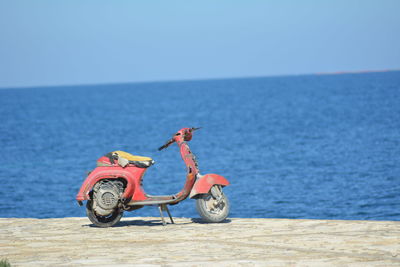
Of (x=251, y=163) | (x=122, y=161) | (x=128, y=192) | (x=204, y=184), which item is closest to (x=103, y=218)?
(x=128, y=192)

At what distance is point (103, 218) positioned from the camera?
1088 centimetres

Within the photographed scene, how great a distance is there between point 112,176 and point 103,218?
696 mm

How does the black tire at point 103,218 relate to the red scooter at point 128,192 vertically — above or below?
below

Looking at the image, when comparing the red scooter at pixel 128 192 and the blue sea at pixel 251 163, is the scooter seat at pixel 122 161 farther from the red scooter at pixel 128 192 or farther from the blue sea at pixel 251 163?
the blue sea at pixel 251 163

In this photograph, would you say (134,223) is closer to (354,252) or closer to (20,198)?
(354,252)

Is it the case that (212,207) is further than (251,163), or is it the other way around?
(251,163)

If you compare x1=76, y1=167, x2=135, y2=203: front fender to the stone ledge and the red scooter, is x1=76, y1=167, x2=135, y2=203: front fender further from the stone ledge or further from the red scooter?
the stone ledge

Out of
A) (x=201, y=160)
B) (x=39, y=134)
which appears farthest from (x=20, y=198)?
(x=39, y=134)

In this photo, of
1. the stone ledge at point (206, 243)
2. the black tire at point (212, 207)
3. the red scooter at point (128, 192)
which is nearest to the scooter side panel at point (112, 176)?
the red scooter at point (128, 192)

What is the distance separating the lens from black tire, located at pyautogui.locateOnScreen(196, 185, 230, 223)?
10.7 metres

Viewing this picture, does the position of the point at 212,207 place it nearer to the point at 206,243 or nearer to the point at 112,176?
the point at 112,176

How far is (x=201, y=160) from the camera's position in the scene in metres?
39.7

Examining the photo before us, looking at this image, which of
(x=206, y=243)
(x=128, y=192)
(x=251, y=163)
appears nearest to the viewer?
(x=206, y=243)

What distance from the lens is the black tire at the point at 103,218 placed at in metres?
10.8
